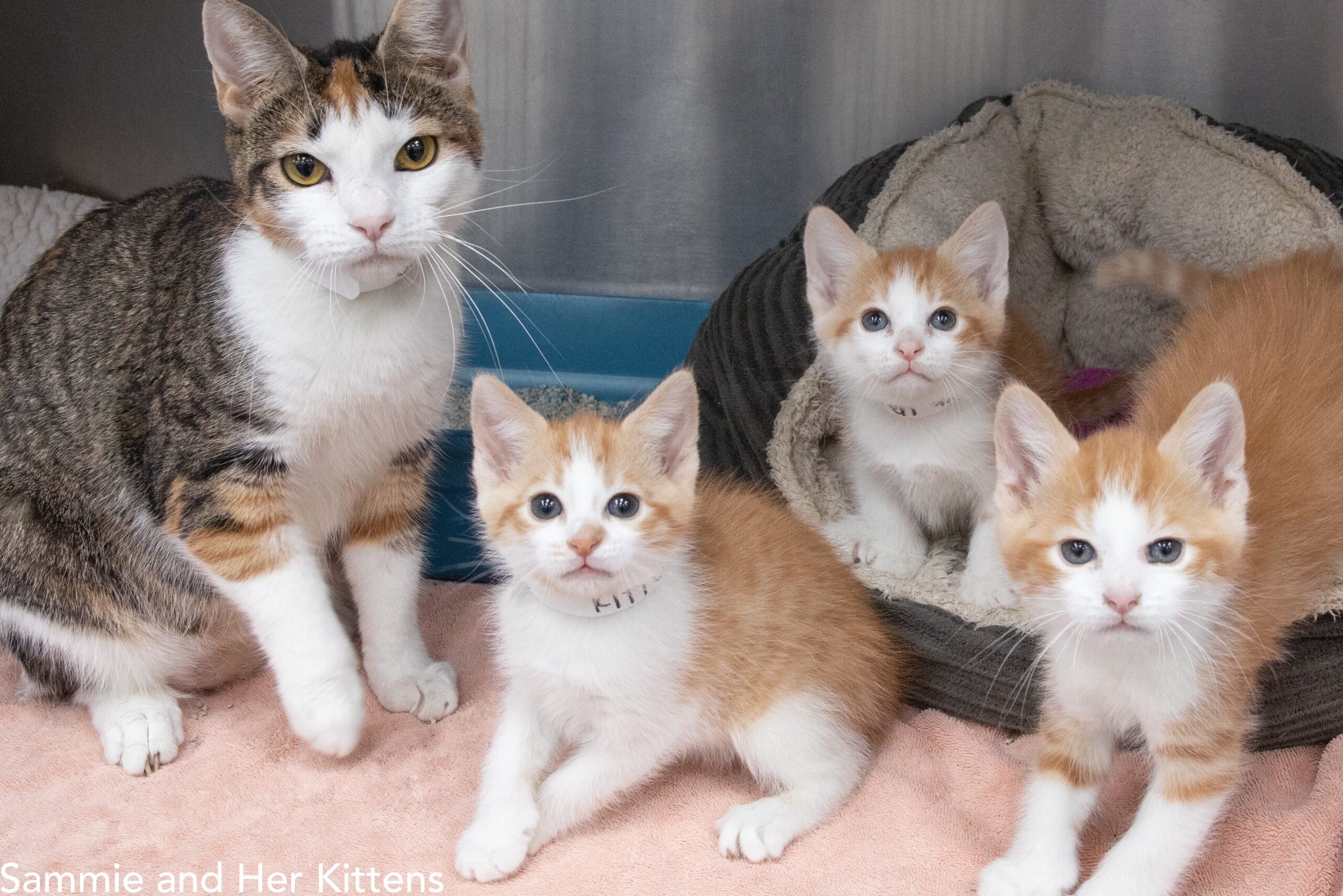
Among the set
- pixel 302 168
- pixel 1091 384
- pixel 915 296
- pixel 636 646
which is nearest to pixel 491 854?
pixel 636 646

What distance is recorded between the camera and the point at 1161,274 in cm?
204

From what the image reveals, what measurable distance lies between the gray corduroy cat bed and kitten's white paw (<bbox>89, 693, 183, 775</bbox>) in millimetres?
1048

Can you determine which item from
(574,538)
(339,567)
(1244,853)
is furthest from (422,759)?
(1244,853)

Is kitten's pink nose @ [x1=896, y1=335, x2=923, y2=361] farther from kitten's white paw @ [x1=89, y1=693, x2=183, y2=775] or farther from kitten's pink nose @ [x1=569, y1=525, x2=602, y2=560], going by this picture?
kitten's white paw @ [x1=89, y1=693, x2=183, y2=775]

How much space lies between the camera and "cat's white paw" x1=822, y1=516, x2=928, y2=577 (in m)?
1.98

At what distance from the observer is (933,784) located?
1.69 meters

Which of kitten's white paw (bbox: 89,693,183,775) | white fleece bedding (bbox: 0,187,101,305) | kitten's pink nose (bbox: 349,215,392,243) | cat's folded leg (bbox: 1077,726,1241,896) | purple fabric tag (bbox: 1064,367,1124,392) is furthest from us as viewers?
white fleece bedding (bbox: 0,187,101,305)

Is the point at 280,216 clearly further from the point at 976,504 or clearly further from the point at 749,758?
the point at 976,504

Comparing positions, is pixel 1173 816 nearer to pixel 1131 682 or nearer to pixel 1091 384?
pixel 1131 682

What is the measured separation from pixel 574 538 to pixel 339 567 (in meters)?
0.80

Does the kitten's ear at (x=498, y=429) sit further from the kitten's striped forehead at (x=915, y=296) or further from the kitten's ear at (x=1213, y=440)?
the kitten's ear at (x=1213, y=440)

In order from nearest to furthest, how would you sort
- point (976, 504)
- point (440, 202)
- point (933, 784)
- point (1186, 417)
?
point (1186, 417) < point (440, 202) < point (933, 784) < point (976, 504)

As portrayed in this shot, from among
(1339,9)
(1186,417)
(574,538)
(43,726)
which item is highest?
(1339,9)

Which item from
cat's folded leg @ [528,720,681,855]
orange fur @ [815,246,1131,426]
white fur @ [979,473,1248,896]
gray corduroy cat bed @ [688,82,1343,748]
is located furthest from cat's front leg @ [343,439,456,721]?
white fur @ [979,473,1248,896]
